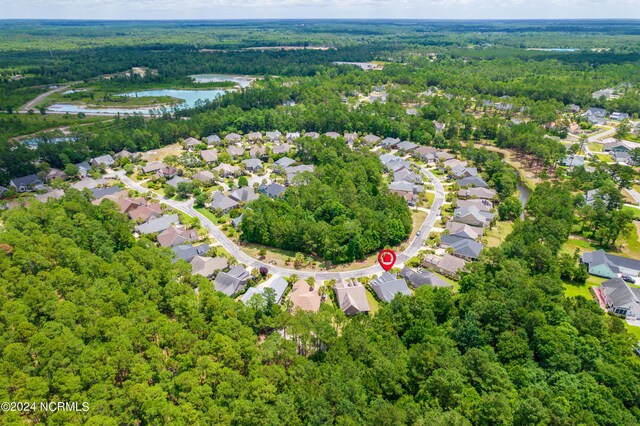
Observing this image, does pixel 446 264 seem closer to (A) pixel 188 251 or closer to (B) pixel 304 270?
(B) pixel 304 270

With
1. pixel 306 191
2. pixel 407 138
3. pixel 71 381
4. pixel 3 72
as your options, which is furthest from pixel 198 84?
pixel 71 381

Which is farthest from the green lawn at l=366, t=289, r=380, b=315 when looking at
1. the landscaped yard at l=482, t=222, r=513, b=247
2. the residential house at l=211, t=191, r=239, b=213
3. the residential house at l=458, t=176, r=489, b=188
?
the residential house at l=458, t=176, r=489, b=188

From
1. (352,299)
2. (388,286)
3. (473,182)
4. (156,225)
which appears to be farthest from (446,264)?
(156,225)

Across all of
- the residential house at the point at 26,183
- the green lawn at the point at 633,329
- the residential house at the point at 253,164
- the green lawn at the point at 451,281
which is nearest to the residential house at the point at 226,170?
the residential house at the point at 253,164

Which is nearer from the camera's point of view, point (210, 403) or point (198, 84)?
point (210, 403)

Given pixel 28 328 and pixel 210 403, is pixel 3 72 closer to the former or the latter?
pixel 28 328

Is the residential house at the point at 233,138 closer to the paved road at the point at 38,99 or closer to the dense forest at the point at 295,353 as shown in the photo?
the dense forest at the point at 295,353
